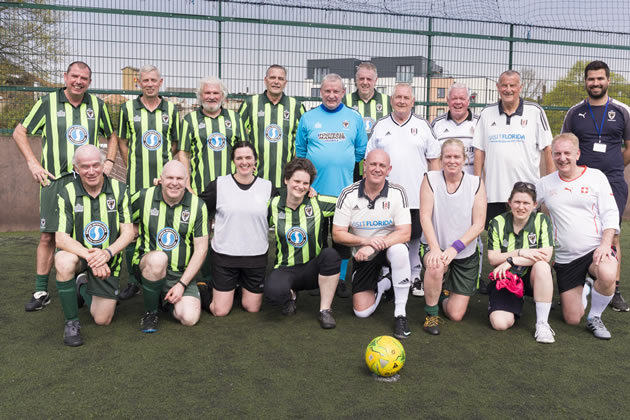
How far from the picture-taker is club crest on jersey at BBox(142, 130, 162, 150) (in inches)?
163

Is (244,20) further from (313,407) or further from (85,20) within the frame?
(313,407)

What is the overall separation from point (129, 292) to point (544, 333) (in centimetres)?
301

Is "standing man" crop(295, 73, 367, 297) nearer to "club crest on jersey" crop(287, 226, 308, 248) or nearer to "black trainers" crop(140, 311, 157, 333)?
"club crest on jersey" crop(287, 226, 308, 248)

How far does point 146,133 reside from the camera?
13.6 feet

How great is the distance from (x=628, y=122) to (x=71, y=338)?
13.9 feet

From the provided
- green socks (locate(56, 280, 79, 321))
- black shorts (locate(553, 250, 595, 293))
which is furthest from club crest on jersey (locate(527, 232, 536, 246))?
green socks (locate(56, 280, 79, 321))

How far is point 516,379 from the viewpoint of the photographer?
263cm

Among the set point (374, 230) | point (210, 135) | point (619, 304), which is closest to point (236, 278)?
point (374, 230)

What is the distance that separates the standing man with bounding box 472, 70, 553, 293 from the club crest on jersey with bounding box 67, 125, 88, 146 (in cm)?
313

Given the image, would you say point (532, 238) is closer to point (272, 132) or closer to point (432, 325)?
point (432, 325)

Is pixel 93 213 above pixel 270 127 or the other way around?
the other way around

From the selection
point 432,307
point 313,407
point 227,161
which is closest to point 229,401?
point 313,407

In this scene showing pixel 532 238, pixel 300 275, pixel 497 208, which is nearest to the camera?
pixel 532 238

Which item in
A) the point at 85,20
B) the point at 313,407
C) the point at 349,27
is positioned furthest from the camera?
the point at 349,27
